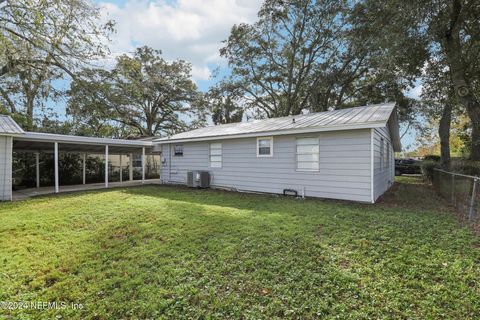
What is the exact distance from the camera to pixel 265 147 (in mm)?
9430

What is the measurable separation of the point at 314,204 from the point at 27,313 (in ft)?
20.1

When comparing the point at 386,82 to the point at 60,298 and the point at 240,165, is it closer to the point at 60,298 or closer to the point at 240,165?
the point at 240,165

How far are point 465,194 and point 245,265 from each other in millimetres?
6416

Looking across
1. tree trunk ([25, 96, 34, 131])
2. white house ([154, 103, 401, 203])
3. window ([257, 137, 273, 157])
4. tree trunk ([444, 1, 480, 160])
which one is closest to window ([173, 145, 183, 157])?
white house ([154, 103, 401, 203])

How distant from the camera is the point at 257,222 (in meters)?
5.38

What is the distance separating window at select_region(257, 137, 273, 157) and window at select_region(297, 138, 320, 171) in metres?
1.11

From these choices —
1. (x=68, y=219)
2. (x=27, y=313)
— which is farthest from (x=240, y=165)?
(x=27, y=313)

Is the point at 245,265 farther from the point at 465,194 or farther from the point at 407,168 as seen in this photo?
the point at 407,168

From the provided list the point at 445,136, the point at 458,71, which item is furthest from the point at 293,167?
the point at 445,136

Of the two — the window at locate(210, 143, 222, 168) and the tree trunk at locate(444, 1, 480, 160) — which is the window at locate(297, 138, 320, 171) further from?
the tree trunk at locate(444, 1, 480, 160)

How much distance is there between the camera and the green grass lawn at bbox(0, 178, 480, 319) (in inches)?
109

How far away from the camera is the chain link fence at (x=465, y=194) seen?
211 inches

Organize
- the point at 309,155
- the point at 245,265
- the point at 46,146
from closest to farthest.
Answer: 1. the point at 245,265
2. the point at 309,155
3. the point at 46,146

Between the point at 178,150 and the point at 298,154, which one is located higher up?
the point at 178,150
